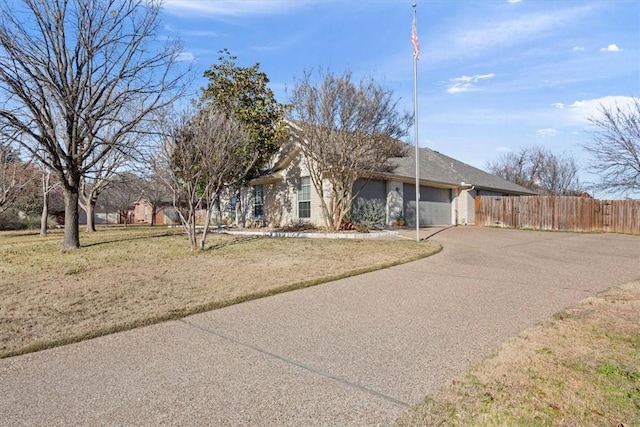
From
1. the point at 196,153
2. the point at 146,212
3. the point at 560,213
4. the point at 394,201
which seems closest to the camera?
the point at 196,153

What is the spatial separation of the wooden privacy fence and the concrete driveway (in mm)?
16217

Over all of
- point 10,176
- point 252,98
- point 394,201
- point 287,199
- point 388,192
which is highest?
point 252,98

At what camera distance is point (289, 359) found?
3.99 meters

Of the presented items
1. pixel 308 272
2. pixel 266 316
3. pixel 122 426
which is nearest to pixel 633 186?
pixel 308 272

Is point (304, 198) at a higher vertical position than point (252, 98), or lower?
lower

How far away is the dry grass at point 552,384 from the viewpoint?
276cm

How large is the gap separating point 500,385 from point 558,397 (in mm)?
411

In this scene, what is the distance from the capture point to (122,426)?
278cm

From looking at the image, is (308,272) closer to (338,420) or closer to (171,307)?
(171,307)

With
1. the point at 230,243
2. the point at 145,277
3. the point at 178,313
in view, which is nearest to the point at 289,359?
the point at 178,313

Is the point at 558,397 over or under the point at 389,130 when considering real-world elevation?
under

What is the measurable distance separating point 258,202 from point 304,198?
14.4 feet

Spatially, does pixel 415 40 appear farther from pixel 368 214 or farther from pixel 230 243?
pixel 230 243

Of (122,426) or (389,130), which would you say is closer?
(122,426)
